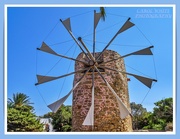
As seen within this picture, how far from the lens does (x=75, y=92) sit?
Answer: 19.9 ft

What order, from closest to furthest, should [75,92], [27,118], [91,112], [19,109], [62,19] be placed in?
[91,112] < [62,19] < [75,92] < [27,118] < [19,109]

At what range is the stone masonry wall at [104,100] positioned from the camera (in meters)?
5.70

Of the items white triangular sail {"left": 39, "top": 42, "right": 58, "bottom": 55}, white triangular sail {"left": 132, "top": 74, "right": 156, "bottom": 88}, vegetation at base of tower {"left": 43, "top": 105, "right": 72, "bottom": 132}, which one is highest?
white triangular sail {"left": 39, "top": 42, "right": 58, "bottom": 55}

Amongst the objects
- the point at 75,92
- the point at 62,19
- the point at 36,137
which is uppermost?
the point at 62,19

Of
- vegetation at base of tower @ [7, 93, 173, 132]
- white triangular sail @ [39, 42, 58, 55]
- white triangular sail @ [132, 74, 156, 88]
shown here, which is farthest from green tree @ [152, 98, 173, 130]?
white triangular sail @ [39, 42, 58, 55]

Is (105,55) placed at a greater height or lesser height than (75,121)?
greater

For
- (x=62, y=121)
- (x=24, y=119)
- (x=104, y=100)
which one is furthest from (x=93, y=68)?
(x=24, y=119)

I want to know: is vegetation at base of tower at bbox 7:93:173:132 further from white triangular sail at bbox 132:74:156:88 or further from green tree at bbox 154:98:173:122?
white triangular sail at bbox 132:74:156:88

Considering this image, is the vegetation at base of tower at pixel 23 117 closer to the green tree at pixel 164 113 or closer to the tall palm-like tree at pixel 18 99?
the tall palm-like tree at pixel 18 99

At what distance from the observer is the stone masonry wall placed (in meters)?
5.70

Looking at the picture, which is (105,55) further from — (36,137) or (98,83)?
(36,137)

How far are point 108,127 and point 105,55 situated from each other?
1.40 metres
